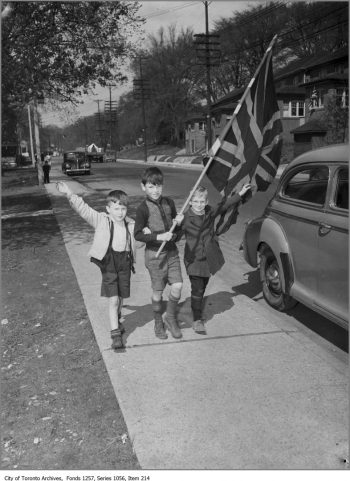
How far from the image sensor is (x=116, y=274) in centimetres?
424

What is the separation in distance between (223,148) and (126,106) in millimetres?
106992

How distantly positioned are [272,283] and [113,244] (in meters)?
2.06

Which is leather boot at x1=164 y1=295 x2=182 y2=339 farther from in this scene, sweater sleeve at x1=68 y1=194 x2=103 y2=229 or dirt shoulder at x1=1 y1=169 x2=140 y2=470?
sweater sleeve at x1=68 y1=194 x2=103 y2=229

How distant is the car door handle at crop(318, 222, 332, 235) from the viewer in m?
4.01

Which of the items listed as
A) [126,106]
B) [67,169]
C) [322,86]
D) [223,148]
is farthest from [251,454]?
[126,106]

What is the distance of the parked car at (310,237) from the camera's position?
3.91 m

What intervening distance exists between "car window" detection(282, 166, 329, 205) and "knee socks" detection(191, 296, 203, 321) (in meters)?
1.43

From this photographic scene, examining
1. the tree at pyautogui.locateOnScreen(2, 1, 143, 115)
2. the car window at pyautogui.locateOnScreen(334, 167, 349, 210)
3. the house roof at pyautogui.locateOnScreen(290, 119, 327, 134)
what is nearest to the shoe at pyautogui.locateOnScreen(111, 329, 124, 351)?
the car window at pyautogui.locateOnScreen(334, 167, 349, 210)

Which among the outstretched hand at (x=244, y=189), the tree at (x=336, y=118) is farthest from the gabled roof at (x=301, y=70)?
the outstretched hand at (x=244, y=189)

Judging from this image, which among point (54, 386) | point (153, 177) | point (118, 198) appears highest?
point (153, 177)

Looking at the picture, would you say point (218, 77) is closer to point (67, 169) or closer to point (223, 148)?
point (67, 169)

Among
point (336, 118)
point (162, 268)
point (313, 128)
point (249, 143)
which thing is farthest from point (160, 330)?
point (313, 128)

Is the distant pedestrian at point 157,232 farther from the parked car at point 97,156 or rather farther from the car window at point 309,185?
the parked car at point 97,156

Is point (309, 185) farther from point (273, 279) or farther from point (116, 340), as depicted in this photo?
point (116, 340)
